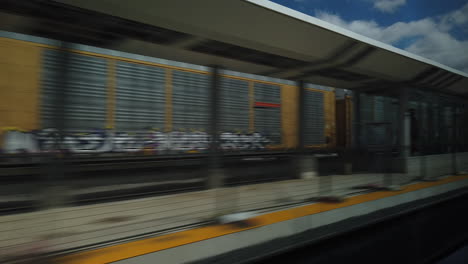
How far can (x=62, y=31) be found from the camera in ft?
8.76

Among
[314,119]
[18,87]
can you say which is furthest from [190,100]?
[314,119]

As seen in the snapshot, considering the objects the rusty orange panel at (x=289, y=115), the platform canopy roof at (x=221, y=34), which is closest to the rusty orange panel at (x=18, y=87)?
the platform canopy roof at (x=221, y=34)

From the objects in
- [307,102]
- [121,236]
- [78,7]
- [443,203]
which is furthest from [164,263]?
[443,203]

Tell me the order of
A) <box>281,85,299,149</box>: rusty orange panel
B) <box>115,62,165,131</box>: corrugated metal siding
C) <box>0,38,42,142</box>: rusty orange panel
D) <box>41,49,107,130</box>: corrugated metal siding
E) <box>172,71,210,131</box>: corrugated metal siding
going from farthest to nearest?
<box>281,85,299,149</box>: rusty orange panel < <box>172,71,210,131</box>: corrugated metal siding < <box>115,62,165,131</box>: corrugated metal siding < <box>41,49,107,130</box>: corrugated metal siding < <box>0,38,42,142</box>: rusty orange panel

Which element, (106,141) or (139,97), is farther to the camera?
(139,97)

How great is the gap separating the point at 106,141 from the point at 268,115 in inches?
77.5

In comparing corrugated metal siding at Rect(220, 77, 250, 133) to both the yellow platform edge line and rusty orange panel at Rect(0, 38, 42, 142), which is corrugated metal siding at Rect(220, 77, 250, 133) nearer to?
the yellow platform edge line

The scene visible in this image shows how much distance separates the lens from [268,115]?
12.9 feet

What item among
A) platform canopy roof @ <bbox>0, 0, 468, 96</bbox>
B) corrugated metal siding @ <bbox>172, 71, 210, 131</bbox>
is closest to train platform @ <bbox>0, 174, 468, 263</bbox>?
corrugated metal siding @ <bbox>172, 71, 210, 131</bbox>

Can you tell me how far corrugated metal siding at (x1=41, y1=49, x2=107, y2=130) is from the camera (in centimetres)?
248

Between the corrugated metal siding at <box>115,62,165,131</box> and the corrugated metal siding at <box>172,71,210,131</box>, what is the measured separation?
0.51ft

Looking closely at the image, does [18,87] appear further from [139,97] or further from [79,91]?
[139,97]

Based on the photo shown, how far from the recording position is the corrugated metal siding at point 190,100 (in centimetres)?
326

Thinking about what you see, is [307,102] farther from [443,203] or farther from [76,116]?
[443,203]
